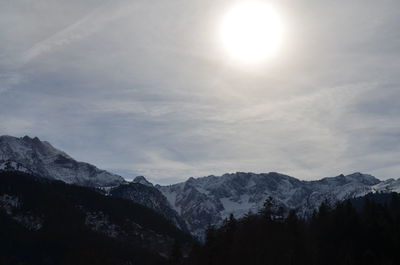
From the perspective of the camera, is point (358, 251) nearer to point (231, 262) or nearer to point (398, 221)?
point (398, 221)

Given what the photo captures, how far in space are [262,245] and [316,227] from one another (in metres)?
24.3

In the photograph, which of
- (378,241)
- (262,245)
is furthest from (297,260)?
(378,241)

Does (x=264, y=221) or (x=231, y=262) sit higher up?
(x=264, y=221)

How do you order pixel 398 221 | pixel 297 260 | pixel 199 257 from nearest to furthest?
pixel 297 260
pixel 199 257
pixel 398 221

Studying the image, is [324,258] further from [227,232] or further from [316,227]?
[227,232]

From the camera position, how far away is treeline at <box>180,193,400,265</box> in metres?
117

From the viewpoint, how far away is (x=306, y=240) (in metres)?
130

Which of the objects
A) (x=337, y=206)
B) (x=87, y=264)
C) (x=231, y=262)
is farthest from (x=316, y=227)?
(x=87, y=264)

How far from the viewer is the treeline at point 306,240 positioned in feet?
383

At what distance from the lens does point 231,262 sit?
118m

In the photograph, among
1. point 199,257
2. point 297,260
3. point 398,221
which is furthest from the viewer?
point 398,221

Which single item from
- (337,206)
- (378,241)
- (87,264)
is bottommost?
(87,264)

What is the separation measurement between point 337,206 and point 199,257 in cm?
4152

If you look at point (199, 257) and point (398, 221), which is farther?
point (398, 221)
